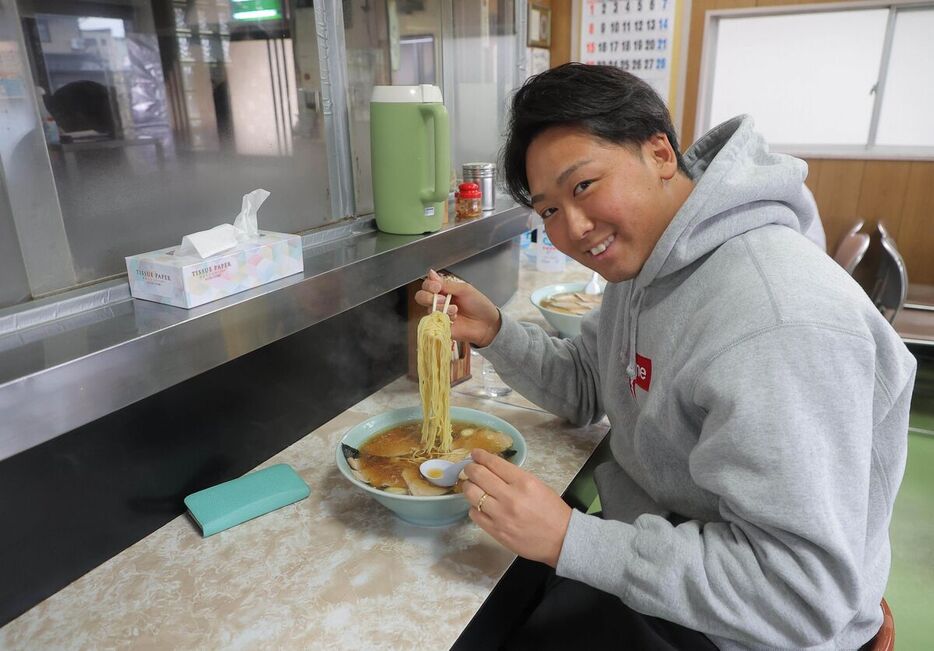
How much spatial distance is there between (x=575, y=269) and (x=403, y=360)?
4.02 ft

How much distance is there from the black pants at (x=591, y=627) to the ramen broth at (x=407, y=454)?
303mm

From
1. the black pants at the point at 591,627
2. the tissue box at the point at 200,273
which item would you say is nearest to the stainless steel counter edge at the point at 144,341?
the tissue box at the point at 200,273

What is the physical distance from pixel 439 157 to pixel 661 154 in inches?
23.6

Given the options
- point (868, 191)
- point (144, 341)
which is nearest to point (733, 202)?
point (144, 341)

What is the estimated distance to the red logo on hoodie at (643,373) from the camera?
1107mm

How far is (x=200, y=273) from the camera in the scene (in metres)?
1.01

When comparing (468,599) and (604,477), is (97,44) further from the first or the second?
(604,477)

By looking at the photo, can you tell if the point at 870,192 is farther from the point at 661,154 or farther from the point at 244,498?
the point at 244,498

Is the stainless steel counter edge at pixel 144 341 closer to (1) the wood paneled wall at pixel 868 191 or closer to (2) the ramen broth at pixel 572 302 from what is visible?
(2) the ramen broth at pixel 572 302

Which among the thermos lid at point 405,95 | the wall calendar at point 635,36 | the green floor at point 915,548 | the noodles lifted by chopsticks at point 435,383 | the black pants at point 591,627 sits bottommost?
the green floor at point 915,548

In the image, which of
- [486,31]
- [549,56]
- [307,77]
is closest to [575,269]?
[486,31]

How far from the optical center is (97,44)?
975 mm

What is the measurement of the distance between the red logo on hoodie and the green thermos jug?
27.0 inches

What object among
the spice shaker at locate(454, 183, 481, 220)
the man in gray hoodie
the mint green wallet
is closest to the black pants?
the man in gray hoodie
